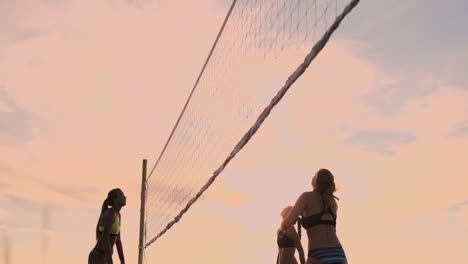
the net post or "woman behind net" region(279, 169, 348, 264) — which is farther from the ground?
the net post

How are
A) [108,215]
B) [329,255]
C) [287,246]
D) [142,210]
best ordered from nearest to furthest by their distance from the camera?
[329,255]
[287,246]
[108,215]
[142,210]

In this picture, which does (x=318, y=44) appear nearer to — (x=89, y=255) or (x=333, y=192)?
(x=333, y=192)

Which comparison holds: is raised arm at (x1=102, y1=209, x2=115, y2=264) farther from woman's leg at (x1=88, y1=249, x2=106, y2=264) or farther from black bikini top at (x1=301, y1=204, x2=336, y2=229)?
black bikini top at (x1=301, y1=204, x2=336, y2=229)

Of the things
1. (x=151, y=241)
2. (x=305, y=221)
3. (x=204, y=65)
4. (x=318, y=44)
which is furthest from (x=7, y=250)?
(x=151, y=241)

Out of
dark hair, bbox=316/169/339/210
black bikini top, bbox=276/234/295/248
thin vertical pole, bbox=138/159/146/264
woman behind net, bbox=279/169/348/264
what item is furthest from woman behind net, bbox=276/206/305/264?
thin vertical pole, bbox=138/159/146/264

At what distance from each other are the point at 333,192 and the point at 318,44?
4.13 ft

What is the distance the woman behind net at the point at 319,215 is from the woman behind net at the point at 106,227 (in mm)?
2937

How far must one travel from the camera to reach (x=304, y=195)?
623cm

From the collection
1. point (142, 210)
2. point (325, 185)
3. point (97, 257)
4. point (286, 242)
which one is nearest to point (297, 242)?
point (286, 242)

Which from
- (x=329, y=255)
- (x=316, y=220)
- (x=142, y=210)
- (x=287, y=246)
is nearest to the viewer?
(x=329, y=255)

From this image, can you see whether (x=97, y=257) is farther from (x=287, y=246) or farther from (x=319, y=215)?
(x=319, y=215)

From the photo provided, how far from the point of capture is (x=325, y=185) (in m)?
6.21

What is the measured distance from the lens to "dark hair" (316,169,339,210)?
621cm

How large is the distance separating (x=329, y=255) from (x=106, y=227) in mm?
3300
